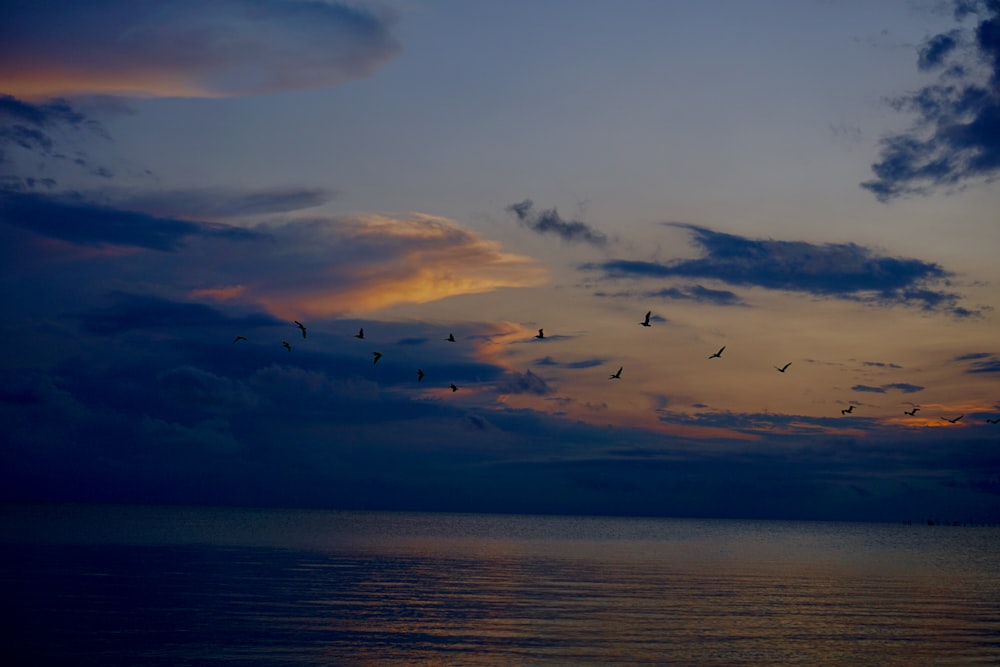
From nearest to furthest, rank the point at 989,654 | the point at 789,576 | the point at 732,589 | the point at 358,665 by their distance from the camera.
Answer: the point at 358,665 → the point at 989,654 → the point at 732,589 → the point at 789,576

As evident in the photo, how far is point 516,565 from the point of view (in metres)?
91.5

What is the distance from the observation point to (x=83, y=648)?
40406 millimetres

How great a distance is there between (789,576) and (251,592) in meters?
53.4

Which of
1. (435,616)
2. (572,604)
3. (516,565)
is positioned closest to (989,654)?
(572,604)

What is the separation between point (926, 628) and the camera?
51969 mm

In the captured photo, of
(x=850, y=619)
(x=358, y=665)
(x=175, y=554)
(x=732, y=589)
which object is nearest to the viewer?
(x=358, y=665)

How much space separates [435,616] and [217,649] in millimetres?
14783

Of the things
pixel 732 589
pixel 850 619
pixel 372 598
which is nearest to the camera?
pixel 850 619

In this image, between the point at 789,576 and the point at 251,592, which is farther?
the point at 789,576

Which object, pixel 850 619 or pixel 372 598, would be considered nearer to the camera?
pixel 850 619

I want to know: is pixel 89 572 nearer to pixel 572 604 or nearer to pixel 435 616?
pixel 435 616

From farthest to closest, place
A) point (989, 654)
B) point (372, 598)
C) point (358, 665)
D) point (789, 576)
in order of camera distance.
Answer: point (789, 576) < point (372, 598) < point (989, 654) < point (358, 665)

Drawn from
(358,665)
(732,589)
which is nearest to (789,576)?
(732,589)

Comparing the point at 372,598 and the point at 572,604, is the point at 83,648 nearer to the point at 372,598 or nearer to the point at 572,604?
the point at 372,598
